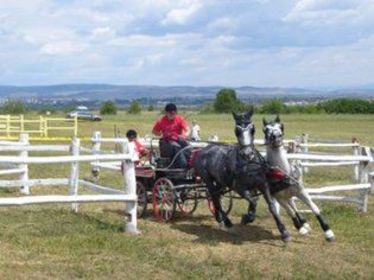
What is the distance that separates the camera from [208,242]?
9844 millimetres

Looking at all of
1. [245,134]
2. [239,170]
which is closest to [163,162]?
[239,170]

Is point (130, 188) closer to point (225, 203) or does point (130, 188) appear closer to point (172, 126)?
point (172, 126)

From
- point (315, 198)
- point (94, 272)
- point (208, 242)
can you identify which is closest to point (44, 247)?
point (94, 272)

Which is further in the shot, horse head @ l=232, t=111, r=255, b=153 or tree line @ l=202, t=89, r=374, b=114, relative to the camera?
tree line @ l=202, t=89, r=374, b=114

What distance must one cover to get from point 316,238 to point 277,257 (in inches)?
58.9

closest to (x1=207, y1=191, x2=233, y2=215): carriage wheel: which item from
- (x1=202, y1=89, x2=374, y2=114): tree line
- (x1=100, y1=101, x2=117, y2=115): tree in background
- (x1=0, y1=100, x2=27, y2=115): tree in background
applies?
(x1=0, y1=100, x2=27, y2=115): tree in background

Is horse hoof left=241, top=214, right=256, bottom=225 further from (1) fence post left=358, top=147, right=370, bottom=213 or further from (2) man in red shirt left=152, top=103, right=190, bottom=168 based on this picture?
(1) fence post left=358, top=147, right=370, bottom=213

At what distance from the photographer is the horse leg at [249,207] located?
33.2ft

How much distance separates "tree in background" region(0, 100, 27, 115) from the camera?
9461cm

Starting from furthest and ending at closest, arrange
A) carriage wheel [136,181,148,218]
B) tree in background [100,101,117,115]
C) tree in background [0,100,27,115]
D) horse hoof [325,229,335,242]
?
1. tree in background [100,101,117,115]
2. tree in background [0,100,27,115]
3. carriage wheel [136,181,148,218]
4. horse hoof [325,229,335,242]

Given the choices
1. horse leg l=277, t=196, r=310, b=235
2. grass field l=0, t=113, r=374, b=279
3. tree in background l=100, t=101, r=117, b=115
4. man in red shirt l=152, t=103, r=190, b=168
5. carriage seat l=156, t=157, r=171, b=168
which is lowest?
tree in background l=100, t=101, r=117, b=115

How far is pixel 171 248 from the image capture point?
937cm

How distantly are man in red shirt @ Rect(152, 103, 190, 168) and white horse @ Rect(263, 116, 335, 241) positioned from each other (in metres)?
2.02

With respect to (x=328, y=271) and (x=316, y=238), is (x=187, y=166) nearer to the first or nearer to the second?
(x=316, y=238)
